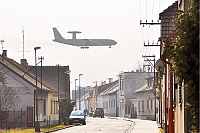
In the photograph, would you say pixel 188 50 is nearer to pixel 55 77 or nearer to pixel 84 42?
pixel 84 42

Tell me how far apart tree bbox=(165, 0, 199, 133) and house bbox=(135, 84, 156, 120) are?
7003cm

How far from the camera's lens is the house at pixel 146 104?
83.4 meters

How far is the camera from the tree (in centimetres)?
1063

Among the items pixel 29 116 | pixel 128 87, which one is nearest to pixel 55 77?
pixel 128 87

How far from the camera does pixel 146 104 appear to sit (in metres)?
86.4

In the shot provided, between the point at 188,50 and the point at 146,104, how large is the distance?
7602 centimetres

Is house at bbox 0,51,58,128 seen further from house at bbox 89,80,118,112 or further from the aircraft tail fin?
house at bbox 89,80,118,112

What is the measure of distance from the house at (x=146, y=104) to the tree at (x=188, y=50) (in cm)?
7003

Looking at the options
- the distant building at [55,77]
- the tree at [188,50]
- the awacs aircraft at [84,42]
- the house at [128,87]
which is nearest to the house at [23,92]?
the awacs aircraft at [84,42]

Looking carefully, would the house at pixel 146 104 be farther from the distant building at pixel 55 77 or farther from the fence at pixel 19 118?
the fence at pixel 19 118

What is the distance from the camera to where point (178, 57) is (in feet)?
36.1

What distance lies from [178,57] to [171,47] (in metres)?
0.49

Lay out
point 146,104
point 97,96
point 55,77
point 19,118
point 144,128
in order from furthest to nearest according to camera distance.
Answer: point 97,96 < point 146,104 < point 55,77 < point 19,118 < point 144,128

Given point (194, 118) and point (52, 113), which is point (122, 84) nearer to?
point (52, 113)
